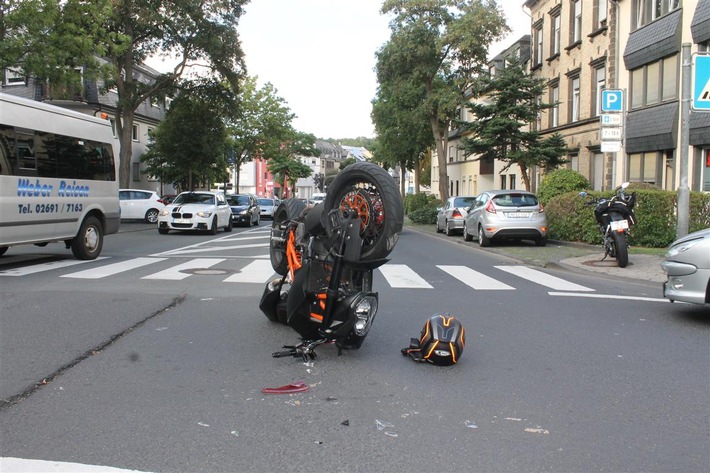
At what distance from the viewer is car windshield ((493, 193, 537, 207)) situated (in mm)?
17047

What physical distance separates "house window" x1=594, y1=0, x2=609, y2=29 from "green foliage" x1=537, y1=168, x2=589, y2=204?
820cm

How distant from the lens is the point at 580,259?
528 inches

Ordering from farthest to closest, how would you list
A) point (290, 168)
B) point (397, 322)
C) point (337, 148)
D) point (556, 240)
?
point (337, 148) < point (290, 168) < point (556, 240) < point (397, 322)

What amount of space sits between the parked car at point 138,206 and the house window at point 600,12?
65.6ft

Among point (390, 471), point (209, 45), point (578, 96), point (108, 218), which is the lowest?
point (390, 471)

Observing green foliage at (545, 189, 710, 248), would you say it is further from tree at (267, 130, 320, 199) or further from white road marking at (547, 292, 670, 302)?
tree at (267, 130, 320, 199)

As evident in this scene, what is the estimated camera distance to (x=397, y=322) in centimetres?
698

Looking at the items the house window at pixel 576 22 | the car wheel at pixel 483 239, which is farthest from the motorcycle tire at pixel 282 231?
the house window at pixel 576 22

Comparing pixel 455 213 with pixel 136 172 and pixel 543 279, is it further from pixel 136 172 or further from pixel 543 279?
pixel 136 172

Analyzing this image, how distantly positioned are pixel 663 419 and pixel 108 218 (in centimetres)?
1184

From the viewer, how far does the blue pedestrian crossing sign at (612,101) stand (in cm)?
1255

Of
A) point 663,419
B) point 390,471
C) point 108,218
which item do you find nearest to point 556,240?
point 108,218

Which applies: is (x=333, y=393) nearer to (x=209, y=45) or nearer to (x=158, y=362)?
(x=158, y=362)

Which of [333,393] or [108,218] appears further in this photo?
[108,218]
